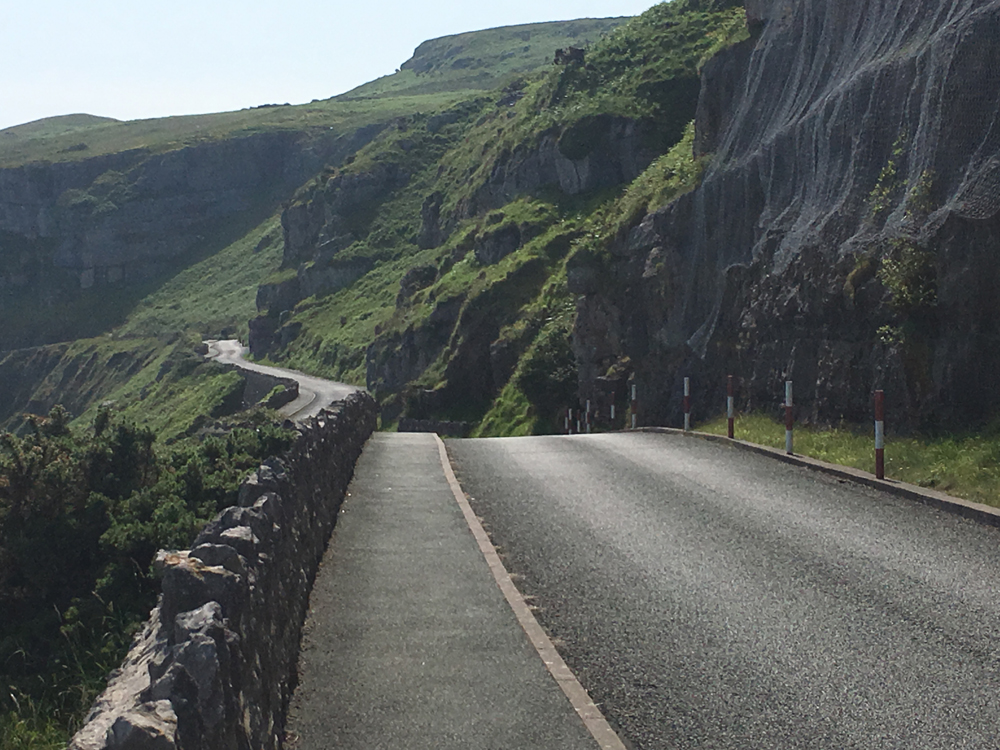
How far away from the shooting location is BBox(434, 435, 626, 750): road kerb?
19.3 feet

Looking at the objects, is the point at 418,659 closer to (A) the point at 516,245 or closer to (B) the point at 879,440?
(B) the point at 879,440

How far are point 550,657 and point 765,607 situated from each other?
1.96 metres

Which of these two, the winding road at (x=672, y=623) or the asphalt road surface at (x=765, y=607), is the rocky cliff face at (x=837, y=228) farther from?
the winding road at (x=672, y=623)

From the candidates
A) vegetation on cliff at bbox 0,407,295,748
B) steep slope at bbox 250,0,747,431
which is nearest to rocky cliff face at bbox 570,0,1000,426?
steep slope at bbox 250,0,747,431

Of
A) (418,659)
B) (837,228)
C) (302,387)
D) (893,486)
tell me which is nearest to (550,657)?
(418,659)

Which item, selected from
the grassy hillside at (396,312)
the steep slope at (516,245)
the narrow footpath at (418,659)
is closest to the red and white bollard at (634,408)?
the grassy hillside at (396,312)

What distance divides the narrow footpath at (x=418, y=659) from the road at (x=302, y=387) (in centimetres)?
2524

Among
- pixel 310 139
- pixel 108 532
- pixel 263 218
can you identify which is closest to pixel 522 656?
pixel 108 532

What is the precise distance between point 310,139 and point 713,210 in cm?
15755

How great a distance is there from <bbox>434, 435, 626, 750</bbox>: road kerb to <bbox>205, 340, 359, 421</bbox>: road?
2526cm

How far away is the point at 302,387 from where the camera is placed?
72062 millimetres

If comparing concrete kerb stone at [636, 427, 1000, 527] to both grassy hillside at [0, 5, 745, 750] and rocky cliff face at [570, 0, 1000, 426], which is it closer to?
rocky cliff face at [570, 0, 1000, 426]

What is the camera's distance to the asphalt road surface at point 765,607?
19.8 feet

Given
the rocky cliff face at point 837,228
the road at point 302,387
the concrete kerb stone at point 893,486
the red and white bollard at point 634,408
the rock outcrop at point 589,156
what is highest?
the rock outcrop at point 589,156
